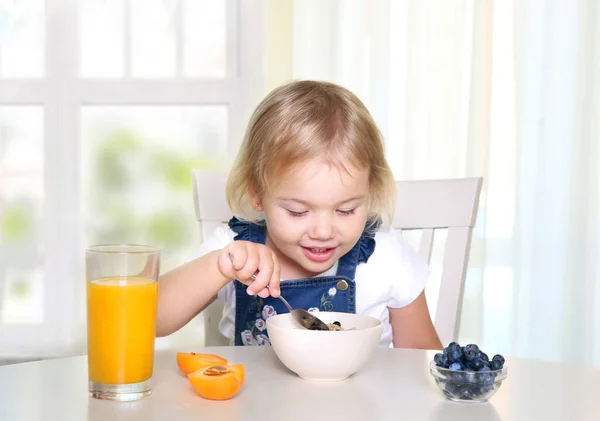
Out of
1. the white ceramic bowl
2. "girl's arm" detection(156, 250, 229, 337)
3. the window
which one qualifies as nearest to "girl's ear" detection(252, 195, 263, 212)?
"girl's arm" detection(156, 250, 229, 337)

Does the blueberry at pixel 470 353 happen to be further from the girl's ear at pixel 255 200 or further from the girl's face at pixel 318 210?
the girl's ear at pixel 255 200

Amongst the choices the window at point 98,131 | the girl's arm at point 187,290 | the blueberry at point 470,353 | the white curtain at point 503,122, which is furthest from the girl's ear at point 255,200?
the window at point 98,131

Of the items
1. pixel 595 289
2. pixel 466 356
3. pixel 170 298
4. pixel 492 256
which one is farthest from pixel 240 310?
pixel 595 289

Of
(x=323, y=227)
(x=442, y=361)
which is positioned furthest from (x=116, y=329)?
(x=323, y=227)

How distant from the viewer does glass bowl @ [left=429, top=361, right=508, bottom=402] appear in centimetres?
81

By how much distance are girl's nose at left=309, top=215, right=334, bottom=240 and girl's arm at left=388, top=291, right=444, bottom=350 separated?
0.31 meters

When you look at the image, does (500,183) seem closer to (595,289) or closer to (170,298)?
(595,289)

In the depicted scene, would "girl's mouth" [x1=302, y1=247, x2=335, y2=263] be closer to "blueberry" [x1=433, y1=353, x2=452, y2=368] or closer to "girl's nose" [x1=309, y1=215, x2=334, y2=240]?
"girl's nose" [x1=309, y1=215, x2=334, y2=240]

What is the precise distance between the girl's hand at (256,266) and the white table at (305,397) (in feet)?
0.28

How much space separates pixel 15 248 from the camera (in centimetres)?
279

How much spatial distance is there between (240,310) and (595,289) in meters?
1.46

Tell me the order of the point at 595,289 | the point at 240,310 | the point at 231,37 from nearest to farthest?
the point at 240,310 → the point at 595,289 → the point at 231,37

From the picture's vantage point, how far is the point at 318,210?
1225mm

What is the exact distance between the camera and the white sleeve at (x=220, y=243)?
1.47 metres
